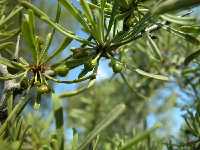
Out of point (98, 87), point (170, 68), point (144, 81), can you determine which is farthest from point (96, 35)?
point (98, 87)

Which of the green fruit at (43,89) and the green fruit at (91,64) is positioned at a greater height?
the green fruit at (91,64)

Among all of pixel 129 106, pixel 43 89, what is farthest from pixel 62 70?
pixel 129 106

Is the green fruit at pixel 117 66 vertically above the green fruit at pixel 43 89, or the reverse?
the green fruit at pixel 117 66

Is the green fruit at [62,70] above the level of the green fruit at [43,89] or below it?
above

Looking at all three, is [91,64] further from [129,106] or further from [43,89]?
[129,106]

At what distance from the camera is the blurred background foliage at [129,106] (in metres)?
0.55

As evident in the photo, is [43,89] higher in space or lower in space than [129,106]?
higher

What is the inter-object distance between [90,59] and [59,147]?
187mm

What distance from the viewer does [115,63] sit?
0.61m

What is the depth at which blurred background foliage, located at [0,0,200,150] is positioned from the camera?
1.81 ft

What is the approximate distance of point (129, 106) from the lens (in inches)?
108

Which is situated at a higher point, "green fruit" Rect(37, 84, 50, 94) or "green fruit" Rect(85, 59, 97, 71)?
"green fruit" Rect(85, 59, 97, 71)

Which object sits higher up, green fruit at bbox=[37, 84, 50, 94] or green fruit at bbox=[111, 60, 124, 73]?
green fruit at bbox=[111, 60, 124, 73]

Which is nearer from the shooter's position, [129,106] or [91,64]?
[91,64]
